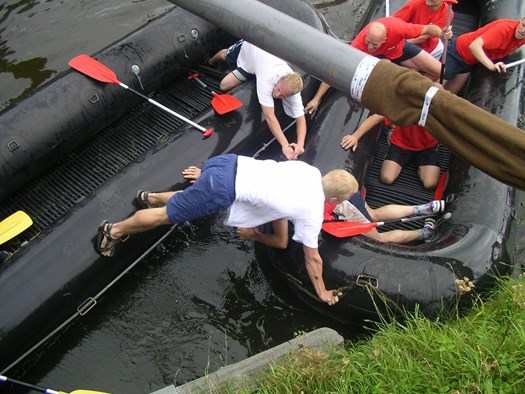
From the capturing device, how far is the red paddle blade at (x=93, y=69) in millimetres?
4242

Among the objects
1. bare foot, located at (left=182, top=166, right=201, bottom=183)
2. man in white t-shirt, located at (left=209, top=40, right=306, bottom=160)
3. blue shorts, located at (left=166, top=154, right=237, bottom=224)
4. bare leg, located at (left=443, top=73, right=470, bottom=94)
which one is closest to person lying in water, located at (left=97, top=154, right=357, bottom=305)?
blue shorts, located at (left=166, top=154, right=237, bottom=224)

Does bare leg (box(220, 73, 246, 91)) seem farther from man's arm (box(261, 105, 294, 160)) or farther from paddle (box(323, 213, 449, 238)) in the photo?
paddle (box(323, 213, 449, 238))

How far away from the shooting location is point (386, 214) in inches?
166

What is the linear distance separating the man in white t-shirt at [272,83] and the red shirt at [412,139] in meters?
0.93

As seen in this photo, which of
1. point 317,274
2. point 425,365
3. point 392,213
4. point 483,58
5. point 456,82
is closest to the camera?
point 425,365

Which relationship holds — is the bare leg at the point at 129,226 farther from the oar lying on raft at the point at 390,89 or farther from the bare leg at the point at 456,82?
the bare leg at the point at 456,82

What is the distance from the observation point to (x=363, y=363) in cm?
279

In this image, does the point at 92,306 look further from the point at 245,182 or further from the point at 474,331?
the point at 474,331

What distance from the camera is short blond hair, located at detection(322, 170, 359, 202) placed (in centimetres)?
314

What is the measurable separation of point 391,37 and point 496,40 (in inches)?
41.3

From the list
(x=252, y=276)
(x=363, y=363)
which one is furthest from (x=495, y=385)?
(x=252, y=276)

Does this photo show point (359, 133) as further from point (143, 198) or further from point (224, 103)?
point (143, 198)

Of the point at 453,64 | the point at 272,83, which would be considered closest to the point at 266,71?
the point at 272,83

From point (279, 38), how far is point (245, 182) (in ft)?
4.79
